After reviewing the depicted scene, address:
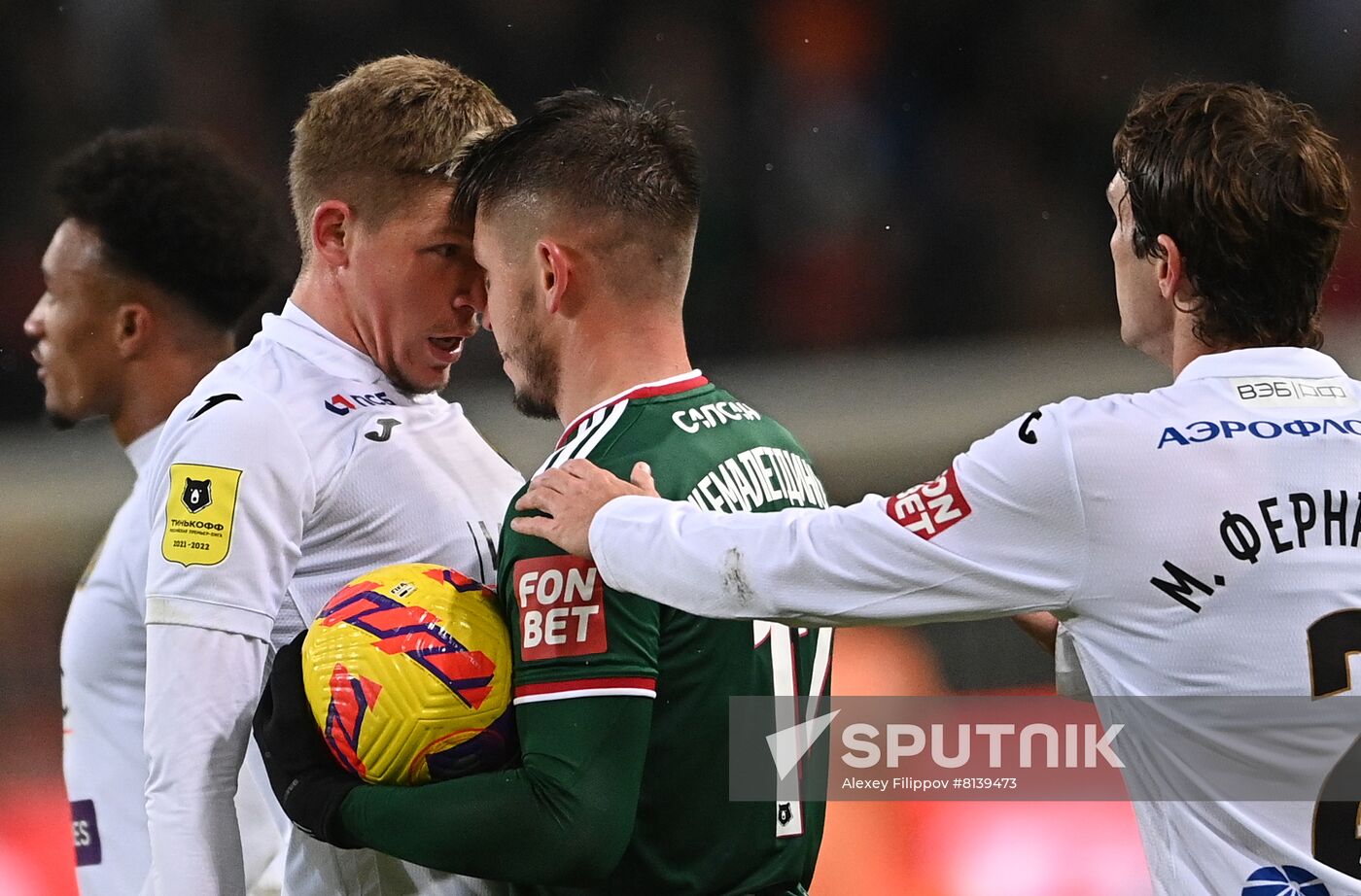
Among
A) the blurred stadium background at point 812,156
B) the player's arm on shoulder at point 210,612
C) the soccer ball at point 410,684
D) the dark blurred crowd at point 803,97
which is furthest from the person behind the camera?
Answer: the dark blurred crowd at point 803,97

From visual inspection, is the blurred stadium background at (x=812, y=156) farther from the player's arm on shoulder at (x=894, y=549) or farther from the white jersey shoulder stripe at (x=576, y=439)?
the player's arm on shoulder at (x=894, y=549)

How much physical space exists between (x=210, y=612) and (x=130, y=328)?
1361 mm

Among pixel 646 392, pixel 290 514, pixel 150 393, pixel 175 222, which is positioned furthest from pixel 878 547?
pixel 175 222

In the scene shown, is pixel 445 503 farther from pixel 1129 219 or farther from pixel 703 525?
pixel 1129 219

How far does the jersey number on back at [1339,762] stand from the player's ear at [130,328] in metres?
Answer: 2.62

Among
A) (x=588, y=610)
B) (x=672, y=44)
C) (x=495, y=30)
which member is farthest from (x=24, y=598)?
(x=588, y=610)

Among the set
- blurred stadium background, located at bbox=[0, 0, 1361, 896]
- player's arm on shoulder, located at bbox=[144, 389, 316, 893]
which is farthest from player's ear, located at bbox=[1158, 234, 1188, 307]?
blurred stadium background, located at bbox=[0, 0, 1361, 896]

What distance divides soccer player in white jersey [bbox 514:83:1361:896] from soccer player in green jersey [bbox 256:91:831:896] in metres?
0.13

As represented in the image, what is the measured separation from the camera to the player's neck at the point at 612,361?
253cm

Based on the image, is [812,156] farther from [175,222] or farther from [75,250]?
[75,250]

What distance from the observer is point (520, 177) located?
2613 mm

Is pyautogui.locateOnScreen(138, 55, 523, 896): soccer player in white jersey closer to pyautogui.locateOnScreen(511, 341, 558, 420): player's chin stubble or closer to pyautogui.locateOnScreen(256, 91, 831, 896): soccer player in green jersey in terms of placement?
pyautogui.locateOnScreen(256, 91, 831, 896): soccer player in green jersey

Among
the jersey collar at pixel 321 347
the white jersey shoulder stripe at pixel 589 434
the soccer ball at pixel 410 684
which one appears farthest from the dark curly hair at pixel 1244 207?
the jersey collar at pixel 321 347

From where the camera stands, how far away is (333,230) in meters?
2.90
